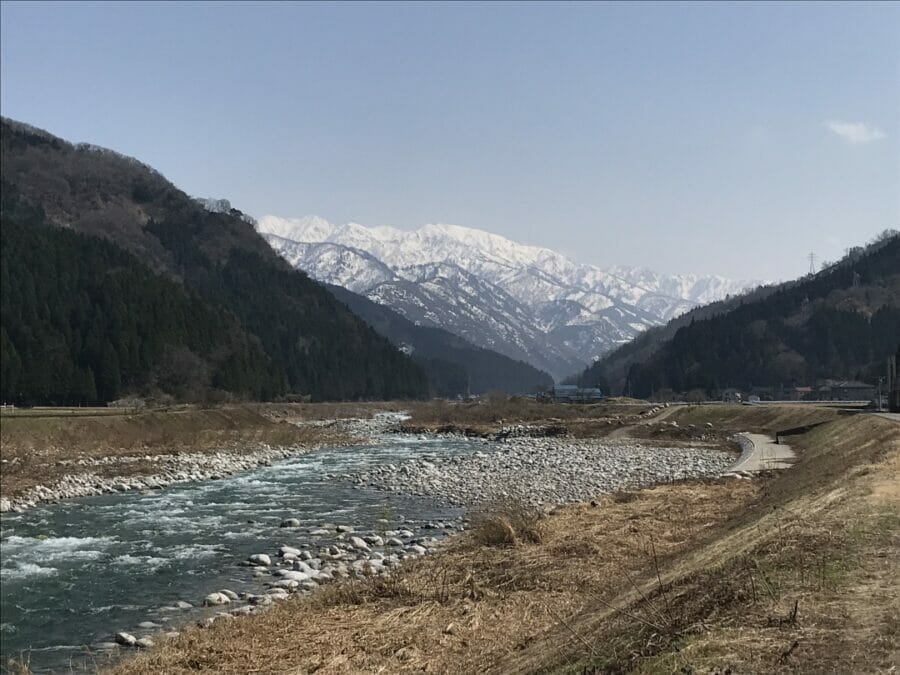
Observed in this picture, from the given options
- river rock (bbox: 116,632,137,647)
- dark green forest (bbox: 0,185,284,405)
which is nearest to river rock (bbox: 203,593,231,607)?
river rock (bbox: 116,632,137,647)

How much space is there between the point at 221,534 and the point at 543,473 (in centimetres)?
1962

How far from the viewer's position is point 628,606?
834 cm

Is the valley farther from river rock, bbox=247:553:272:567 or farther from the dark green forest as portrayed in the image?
the dark green forest

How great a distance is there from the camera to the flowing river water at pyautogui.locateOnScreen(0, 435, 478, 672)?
13.9m

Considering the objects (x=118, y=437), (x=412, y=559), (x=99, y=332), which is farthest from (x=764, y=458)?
(x=99, y=332)

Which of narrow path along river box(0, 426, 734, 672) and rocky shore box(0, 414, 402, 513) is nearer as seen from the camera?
narrow path along river box(0, 426, 734, 672)

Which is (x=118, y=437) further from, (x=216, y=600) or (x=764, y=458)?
(x=764, y=458)

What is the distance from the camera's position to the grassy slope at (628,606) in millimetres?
5950

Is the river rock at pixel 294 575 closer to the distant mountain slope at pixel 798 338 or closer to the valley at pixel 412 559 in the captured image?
the valley at pixel 412 559

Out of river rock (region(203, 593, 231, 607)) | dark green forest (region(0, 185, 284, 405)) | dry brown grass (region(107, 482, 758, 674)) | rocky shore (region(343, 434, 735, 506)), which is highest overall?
dark green forest (region(0, 185, 284, 405))

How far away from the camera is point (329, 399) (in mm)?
153250

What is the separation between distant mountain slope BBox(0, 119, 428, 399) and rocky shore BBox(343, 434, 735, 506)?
106060 millimetres

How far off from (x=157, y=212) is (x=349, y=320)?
6480 centimetres

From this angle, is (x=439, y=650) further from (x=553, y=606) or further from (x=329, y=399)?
(x=329, y=399)
